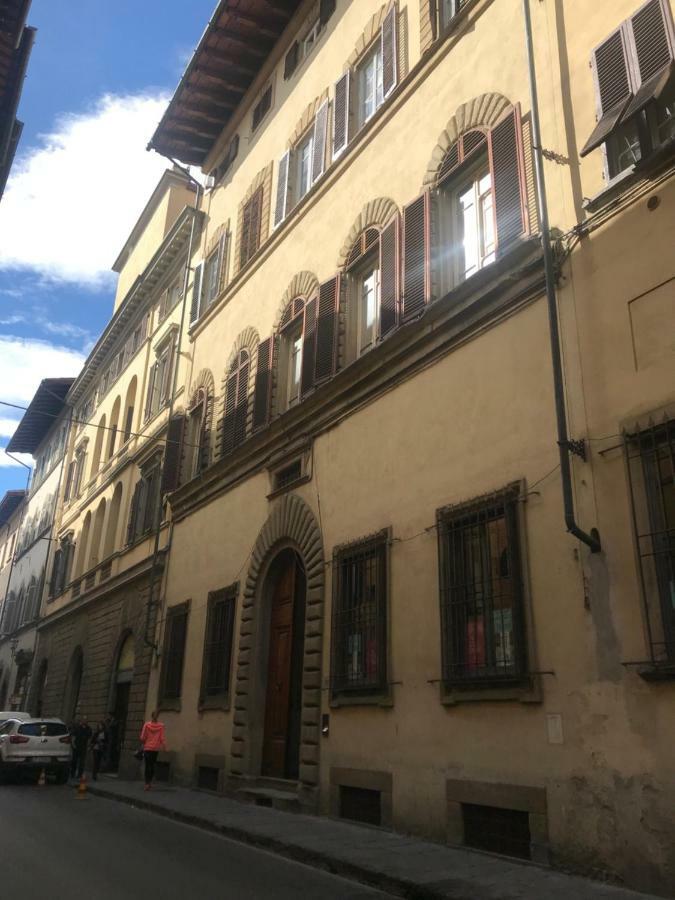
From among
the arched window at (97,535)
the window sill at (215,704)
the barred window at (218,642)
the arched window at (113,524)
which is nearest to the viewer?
the window sill at (215,704)

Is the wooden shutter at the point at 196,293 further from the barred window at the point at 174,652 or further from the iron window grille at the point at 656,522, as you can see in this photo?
the iron window grille at the point at 656,522

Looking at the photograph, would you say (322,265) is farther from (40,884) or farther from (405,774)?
(40,884)

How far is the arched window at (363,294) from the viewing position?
1255 cm

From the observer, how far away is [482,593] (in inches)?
333

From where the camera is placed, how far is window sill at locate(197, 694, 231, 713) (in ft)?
45.4

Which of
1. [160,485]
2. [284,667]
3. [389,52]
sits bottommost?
[284,667]

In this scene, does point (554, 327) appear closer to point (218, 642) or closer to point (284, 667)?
point (284, 667)

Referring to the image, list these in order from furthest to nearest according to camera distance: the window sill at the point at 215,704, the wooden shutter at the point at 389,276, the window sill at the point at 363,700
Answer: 1. the window sill at the point at 215,704
2. the wooden shutter at the point at 389,276
3. the window sill at the point at 363,700

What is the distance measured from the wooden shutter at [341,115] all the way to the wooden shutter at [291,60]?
3382 millimetres

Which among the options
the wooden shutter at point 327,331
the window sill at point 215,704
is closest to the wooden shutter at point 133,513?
the window sill at point 215,704

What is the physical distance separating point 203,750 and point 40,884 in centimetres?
821

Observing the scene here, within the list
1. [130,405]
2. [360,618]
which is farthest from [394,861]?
[130,405]

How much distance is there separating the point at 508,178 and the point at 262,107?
11.8 m

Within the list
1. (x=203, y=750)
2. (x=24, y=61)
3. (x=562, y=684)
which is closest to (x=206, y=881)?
(x=562, y=684)
